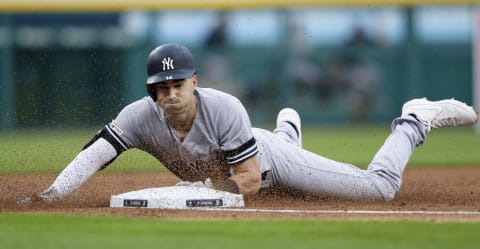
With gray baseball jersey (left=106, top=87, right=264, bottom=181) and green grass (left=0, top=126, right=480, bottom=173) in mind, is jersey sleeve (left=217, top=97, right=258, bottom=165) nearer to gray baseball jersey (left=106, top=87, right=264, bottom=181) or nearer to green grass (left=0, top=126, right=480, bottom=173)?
gray baseball jersey (left=106, top=87, right=264, bottom=181)

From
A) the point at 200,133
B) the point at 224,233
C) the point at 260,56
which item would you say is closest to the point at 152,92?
the point at 200,133

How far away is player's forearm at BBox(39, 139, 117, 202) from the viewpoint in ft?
18.3

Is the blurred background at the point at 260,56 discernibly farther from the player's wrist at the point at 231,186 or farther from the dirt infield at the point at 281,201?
the player's wrist at the point at 231,186

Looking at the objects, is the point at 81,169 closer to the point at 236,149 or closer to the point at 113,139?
the point at 113,139

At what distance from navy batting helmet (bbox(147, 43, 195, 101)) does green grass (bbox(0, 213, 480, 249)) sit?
815 mm

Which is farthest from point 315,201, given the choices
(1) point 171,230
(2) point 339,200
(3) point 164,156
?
(1) point 171,230

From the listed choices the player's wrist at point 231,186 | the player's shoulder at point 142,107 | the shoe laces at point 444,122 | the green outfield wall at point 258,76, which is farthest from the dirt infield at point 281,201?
the green outfield wall at point 258,76

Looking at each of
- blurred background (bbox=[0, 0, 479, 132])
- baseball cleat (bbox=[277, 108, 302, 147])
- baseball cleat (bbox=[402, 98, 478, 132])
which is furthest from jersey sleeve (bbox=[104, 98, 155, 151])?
blurred background (bbox=[0, 0, 479, 132])

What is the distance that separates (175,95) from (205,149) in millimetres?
377

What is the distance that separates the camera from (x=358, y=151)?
1170cm

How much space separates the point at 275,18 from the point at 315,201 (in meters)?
9.31

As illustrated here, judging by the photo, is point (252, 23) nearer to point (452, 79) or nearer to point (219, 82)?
point (219, 82)

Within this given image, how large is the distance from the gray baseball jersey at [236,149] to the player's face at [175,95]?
→ 0.14 m

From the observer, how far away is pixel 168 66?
17.7ft
